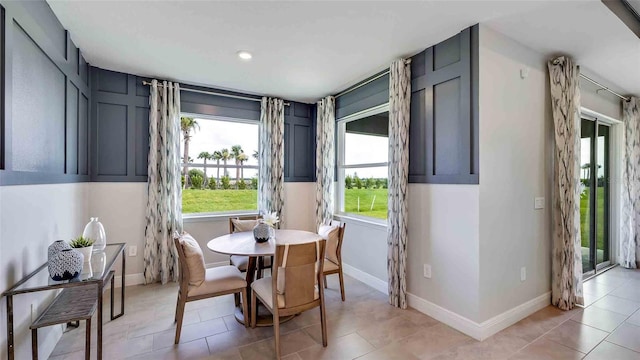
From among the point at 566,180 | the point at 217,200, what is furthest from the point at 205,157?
the point at 566,180

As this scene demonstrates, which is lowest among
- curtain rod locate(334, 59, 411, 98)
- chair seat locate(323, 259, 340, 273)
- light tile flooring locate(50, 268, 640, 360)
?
light tile flooring locate(50, 268, 640, 360)

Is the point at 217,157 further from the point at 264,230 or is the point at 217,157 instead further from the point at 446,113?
the point at 446,113

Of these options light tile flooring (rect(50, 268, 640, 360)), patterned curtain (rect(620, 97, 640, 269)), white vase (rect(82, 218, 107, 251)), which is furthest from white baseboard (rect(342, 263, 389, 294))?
patterned curtain (rect(620, 97, 640, 269))

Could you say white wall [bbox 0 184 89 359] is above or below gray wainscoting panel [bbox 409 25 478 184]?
below

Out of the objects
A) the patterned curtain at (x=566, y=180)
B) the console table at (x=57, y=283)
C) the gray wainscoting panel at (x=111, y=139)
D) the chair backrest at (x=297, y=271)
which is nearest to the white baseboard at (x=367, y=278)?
the chair backrest at (x=297, y=271)

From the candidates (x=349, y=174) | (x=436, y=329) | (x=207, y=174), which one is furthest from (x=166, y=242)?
(x=436, y=329)

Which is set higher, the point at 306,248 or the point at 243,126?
the point at 243,126

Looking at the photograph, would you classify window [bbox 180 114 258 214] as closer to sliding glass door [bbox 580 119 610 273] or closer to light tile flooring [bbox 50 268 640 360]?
light tile flooring [bbox 50 268 640 360]

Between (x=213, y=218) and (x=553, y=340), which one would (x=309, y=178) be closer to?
(x=213, y=218)

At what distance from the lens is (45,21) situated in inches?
80.2

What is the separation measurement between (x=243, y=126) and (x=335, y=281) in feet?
8.83

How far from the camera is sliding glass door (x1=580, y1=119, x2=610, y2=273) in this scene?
147 inches

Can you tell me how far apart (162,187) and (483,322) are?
377cm

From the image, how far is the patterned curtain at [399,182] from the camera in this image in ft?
9.53
